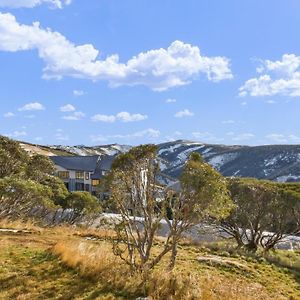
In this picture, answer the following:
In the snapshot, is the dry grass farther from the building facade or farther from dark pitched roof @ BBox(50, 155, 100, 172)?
dark pitched roof @ BBox(50, 155, 100, 172)

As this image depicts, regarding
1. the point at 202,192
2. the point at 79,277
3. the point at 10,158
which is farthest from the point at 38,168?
the point at 202,192

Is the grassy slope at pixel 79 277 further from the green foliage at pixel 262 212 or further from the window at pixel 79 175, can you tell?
the window at pixel 79 175

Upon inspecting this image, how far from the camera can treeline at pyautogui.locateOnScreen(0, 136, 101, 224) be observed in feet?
96.8

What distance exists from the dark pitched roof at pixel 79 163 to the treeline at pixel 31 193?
3865 centimetres

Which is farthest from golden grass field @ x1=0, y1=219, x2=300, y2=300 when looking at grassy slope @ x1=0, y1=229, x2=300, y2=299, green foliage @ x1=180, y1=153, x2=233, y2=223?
green foliage @ x1=180, y1=153, x2=233, y2=223

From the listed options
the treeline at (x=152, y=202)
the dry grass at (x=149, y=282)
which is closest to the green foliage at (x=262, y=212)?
the treeline at (x=152, y=202)

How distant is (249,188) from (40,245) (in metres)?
16.7

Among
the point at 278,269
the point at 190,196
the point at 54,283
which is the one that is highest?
the point at 190,196

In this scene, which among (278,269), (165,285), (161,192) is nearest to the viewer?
(165,285)

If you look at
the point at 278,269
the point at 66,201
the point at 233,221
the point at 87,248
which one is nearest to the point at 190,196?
the point at 87,248

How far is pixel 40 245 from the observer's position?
57.8ft

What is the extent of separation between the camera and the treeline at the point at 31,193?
29500 mm

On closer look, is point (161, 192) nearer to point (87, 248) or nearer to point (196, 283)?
→ point (87, 248)

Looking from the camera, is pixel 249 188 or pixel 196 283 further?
pixel 249 188
